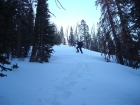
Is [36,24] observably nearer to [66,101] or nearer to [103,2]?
[103,2]

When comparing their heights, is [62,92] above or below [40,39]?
below

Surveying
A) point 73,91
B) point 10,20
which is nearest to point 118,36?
point 73,91

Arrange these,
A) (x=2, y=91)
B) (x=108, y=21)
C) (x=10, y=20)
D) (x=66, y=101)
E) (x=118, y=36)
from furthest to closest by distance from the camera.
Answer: (x=108, y=21), (x=118, y=36), (x=2, y=91), (x=66, y=101), (x=10, y=20)

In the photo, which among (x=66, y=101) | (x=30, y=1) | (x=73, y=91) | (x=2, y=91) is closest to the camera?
(x=30, y=1)

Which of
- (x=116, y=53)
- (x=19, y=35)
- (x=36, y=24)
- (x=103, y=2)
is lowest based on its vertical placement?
(x=116, y=53)

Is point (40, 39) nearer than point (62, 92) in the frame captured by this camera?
No

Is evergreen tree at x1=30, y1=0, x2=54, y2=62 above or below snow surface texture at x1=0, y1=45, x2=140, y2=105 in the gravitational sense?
above

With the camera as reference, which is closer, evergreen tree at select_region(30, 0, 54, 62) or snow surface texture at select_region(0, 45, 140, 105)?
snow surface texture at select_region(0, 45, 140, 105)

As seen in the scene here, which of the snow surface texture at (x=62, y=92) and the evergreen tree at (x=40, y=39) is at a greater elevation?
the evergreen tree at (x=40, y=39)

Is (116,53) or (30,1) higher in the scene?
(30,1)

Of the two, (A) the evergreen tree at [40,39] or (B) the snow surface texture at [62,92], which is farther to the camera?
(A) the evergreen tree at [40,39]

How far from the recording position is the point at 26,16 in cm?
418

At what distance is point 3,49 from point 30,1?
2.06m

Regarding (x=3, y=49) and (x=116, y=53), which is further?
(x=116, y=53)
